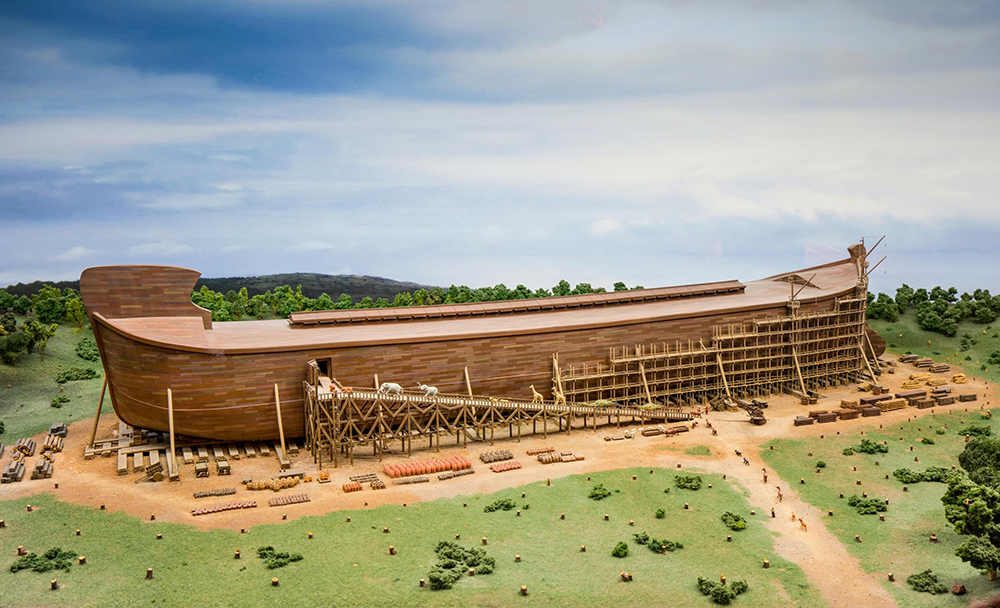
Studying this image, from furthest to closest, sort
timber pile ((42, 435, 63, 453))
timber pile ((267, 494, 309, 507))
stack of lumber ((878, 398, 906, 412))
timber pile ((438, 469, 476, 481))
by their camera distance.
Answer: stack of lumber ((878, 398, 906, 412)) < timber pile ((42, 435, 63, 453)) < timber pile ((438, 469, 476, 481)) < timber pile ((267, 494, 309, 507))

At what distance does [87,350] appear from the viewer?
220ft

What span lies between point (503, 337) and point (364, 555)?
21759mm

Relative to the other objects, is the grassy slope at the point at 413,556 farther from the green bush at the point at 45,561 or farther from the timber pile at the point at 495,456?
the timber pile at the point at 495,456

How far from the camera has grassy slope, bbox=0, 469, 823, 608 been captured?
29562 mm

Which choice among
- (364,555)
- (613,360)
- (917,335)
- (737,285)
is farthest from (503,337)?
(917,335)

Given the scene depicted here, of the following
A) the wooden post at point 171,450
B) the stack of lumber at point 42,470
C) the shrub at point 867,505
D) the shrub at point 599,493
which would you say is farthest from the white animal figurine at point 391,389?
the shrub at point 867,505

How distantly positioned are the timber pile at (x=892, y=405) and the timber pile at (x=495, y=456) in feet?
94.2

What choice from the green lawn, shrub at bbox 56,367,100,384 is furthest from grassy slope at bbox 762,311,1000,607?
shrub at bbox 56,367,100,384

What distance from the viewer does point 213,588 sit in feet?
98.3

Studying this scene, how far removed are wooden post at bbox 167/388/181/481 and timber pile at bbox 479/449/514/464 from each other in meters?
17.2

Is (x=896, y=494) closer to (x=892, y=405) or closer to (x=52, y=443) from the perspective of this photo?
(x=892, y=405)

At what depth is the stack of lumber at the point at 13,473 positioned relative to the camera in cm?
4068

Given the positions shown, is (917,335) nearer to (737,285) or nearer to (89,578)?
(737,285)

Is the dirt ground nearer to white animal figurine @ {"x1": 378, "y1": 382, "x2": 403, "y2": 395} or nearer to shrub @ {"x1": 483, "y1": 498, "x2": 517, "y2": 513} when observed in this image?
shrub @ {"x1": 483, "y1": 498, "x2": 517, "y2": 513}
